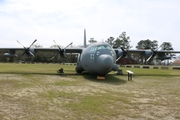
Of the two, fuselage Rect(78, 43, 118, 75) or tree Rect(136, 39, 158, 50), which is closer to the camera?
fuselage Rect(78, 43, 118, 75)

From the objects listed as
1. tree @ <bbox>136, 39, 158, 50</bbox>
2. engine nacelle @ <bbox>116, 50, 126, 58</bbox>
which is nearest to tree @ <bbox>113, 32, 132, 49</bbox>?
tree @ <bbox>136, 39, 158, 50</bbox>

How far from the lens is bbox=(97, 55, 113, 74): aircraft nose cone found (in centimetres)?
1448

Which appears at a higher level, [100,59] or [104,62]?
[100,59]

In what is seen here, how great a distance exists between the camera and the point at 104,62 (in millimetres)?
14492

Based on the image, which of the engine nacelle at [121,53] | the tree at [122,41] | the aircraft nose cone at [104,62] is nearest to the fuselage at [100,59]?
the aircraft nose cone at [104,62]

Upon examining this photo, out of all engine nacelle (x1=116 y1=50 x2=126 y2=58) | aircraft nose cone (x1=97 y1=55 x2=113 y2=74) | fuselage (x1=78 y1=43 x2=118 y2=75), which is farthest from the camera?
engine nacelle (x1=116 y1=50 x2=126 y2=58)

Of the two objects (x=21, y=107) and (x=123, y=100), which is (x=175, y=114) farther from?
(x=21, y=107)

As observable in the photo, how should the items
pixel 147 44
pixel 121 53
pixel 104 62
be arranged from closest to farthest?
pixel 104 62
pixel 121 53
pixel 147 44

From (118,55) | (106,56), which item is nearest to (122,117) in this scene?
(106,56)

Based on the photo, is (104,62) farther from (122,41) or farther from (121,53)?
(122,41)

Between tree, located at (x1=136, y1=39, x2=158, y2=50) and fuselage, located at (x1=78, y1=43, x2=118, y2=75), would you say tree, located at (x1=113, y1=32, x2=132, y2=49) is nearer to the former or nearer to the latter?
tree, located at (x1=136, y1=39, x2=158, y2=50)

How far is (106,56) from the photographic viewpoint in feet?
48.5

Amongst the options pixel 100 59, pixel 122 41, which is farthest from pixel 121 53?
pixel 122 41

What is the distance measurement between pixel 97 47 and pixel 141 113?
1050cm
